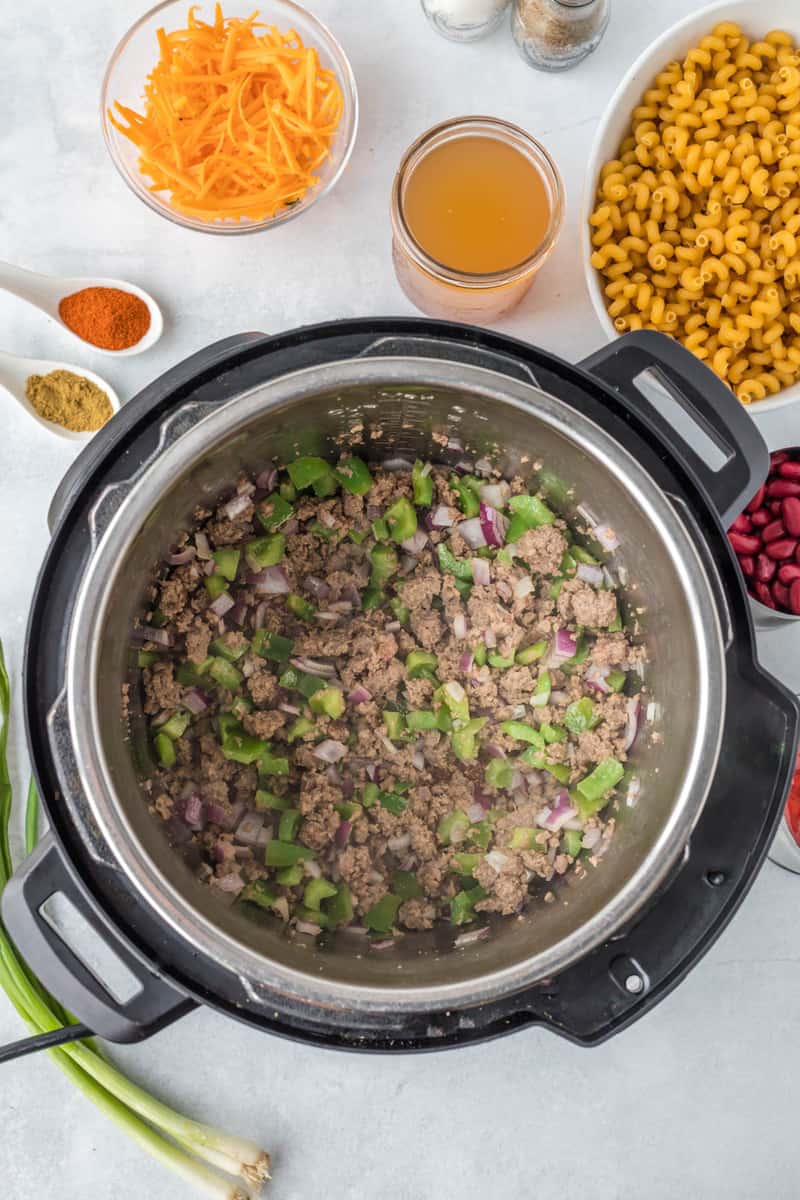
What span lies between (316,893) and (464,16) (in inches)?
54.1

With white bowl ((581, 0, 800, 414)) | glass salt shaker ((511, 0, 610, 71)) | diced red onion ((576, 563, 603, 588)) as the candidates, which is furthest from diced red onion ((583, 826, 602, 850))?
glass salt shaker ((511, 0, 610, 71))

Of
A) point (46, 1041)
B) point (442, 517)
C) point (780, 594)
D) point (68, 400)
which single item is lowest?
point (46, 1041)

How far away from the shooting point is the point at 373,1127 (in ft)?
5.52

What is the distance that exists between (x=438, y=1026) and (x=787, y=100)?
1.42 m

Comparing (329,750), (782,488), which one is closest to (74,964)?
(329,750)

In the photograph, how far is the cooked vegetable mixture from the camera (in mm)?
1497

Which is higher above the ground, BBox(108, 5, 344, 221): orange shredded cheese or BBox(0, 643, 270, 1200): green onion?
BBox(108, 5, 344, 221): orange shredded cheese

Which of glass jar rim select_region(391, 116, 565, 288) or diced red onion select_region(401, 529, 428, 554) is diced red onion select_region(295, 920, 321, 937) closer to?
diced red onion select_region(401, 529, 428, 554)

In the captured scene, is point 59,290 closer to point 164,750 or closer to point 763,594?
point 164,750

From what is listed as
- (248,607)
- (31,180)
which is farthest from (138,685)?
(31,180)

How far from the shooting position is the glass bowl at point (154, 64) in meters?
1.65

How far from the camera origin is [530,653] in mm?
1538

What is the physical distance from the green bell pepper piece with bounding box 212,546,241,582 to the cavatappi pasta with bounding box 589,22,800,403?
69 cm

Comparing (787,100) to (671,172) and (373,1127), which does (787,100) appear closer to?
(671,172)
